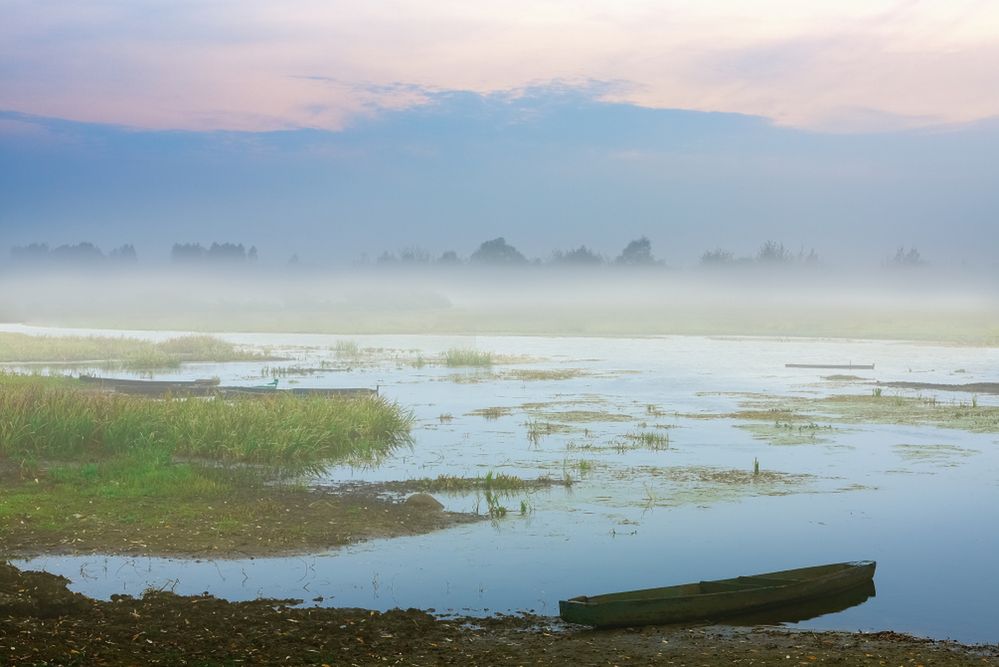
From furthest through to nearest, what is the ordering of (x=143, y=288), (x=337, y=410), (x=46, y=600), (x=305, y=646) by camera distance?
(x=143, y=288) → (x=337, y=410) → (x=46, y=600) → (x=305, y=646)

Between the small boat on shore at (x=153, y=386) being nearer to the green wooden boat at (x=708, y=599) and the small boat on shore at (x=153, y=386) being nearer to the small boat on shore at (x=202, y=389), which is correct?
the small boat on shore at (x=202, y=389)

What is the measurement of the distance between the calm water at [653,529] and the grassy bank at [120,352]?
26.6 m

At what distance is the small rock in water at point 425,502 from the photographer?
79.3 ft

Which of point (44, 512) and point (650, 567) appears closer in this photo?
point (650, 567)

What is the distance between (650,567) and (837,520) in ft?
21.3

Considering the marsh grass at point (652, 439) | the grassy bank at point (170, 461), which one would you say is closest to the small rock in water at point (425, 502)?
the grassy bank at point (170, 461)

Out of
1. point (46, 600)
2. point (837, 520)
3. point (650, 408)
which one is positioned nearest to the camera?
point (46, 600)

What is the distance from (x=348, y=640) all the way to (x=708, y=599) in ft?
17.0

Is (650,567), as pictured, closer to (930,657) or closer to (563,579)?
(563,579)

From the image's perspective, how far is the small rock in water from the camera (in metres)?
24.2

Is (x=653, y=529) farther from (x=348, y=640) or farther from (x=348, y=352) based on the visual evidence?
(x=348, y=352)

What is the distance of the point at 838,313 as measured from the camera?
148 meters

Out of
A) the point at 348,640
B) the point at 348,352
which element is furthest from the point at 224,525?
the point at 348,352

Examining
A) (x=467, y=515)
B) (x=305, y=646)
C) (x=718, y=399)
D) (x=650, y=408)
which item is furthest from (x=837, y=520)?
(x=718, y=399)
